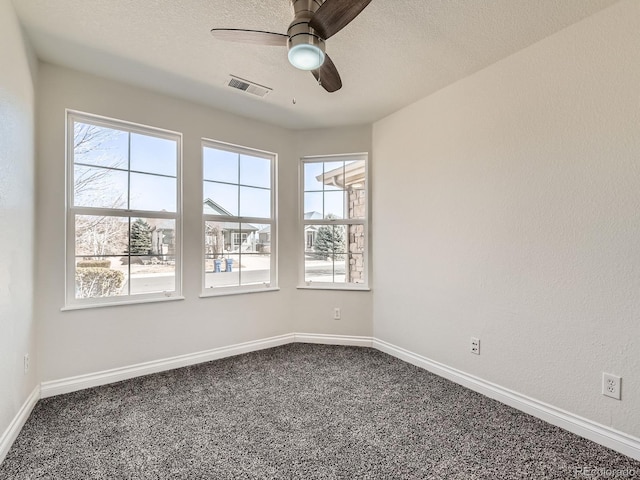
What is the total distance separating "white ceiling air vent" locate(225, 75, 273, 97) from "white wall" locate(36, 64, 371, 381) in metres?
0.54

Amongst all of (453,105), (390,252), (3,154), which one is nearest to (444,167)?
(453,105)

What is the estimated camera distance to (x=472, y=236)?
2475 millimetres

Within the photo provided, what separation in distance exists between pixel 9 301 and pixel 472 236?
307 centimetres

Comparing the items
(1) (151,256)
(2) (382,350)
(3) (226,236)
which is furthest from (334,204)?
(1) (151,256)

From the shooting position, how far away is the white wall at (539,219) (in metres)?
1.73

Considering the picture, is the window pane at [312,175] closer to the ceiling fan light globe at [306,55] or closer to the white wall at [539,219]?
the white wall at [539,219]

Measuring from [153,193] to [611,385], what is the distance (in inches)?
139

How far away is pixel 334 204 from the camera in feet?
11.7

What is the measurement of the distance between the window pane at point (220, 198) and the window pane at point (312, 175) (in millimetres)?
815

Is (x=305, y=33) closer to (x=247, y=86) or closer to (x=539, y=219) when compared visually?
(x=247, y=86)

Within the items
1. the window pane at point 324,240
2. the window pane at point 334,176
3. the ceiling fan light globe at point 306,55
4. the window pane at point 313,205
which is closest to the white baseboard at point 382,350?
the window pane at point 324,240

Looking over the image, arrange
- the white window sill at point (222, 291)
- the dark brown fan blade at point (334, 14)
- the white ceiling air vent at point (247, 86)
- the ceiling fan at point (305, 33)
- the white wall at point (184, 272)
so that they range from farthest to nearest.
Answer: the white window sill at point (222, 291), the white ceiling air vent at point (247, 86), the white wall at point (184, 272), the ceiling fan at point (305, 33), the dark brown fan blade at point (334, 14)

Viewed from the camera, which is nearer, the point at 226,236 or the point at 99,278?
the point at 99,278

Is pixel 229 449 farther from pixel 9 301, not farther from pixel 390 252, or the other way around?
pixel 390 252
